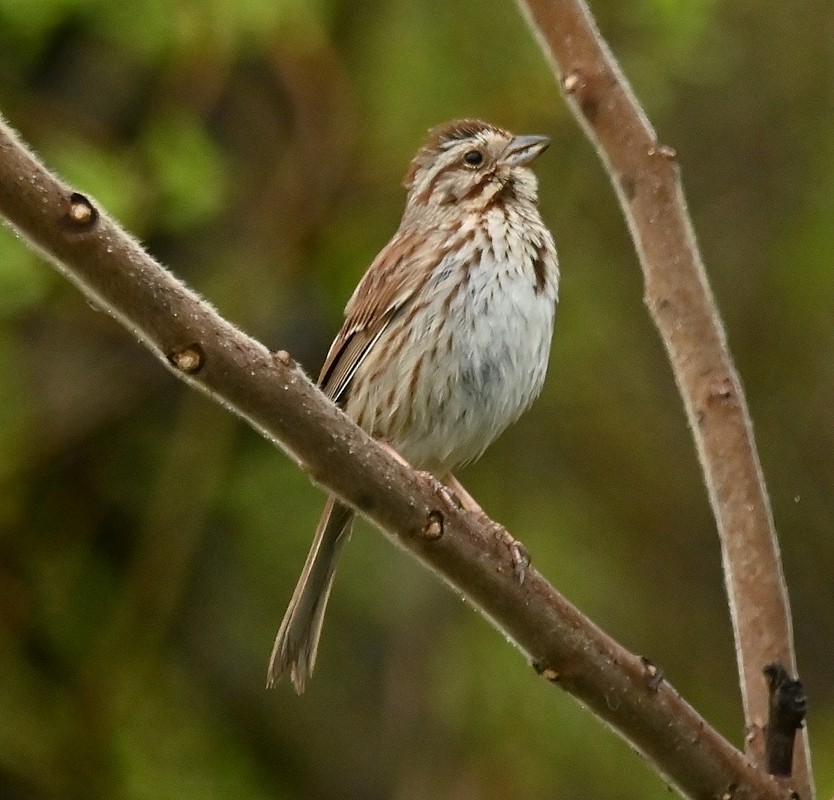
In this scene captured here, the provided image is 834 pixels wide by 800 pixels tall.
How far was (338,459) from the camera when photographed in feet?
8.35

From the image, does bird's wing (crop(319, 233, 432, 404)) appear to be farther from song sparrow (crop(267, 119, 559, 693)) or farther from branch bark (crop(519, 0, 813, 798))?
branch bark (crop(519, 0, 813, 798))

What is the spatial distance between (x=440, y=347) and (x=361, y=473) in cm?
151

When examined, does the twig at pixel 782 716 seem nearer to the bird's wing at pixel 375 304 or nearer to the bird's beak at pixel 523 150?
the bird's wing at pixel 375 304

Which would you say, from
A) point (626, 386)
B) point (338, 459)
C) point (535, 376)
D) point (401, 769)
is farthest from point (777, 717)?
point (626, 386)

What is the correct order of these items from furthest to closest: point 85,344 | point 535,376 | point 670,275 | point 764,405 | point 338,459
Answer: point 764,405 → point 85,344 → point 535,376 → point 670,275 → point 338,459

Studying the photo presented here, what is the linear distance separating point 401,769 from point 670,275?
9.66 feet

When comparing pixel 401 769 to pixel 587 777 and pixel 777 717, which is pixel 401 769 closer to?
pixel 587 777

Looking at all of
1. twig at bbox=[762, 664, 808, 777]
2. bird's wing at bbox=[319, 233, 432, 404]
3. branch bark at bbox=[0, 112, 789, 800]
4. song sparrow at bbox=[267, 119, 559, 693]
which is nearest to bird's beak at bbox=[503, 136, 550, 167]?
song sparrow at bbox=[267, 119, 559, 693]

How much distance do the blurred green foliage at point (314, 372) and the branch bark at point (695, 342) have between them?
1436 millimetres

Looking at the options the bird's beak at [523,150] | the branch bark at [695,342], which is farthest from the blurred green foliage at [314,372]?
the branch bark at [695,342]

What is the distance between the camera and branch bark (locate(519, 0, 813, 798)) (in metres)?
3.23

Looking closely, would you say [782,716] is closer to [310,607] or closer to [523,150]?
[310,607]

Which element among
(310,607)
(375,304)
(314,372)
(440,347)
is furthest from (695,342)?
(314,372)

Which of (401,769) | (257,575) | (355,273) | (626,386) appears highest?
(626,386)
